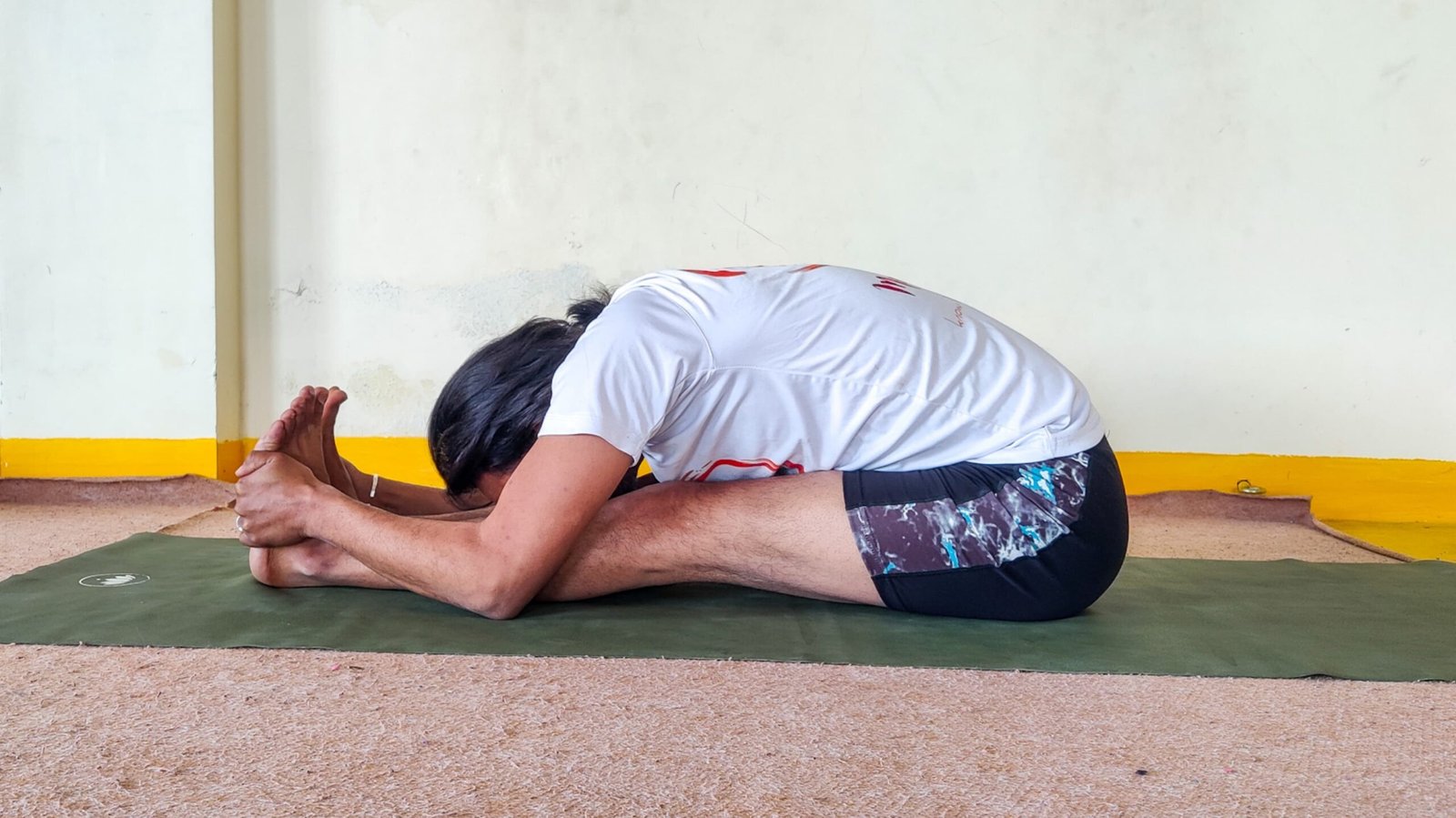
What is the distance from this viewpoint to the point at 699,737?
123cm

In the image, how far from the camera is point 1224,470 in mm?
3629

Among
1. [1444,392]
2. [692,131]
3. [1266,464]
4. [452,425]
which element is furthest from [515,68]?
[1444,392]

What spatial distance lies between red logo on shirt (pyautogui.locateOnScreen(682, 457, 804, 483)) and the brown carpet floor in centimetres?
37

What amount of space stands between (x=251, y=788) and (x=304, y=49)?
10.8 ft

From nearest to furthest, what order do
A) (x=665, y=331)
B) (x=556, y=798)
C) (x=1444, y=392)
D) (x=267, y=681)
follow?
(x=556, y=798)
(x=267, y=681)
(x=665, y=331)
(x=1444, y=392)

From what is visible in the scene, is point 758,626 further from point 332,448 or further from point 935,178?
point 935,178

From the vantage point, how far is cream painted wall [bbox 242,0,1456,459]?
3.59 metres

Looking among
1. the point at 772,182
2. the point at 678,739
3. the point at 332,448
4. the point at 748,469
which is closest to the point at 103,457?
the point at 332,448

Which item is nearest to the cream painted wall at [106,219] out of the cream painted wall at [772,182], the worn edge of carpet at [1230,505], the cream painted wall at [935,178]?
the cream painted wall at [772,182]

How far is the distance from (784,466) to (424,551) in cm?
62

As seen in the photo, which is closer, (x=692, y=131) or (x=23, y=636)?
(x=23, y=636)

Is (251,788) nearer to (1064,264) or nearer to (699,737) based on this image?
(699,737)

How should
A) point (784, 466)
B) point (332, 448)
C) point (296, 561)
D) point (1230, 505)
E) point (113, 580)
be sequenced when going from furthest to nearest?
point (1230, 505), point (332, 448), point (113, 580), point (296, 561), point (784, 466)

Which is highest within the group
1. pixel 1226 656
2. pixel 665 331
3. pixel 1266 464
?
pixel 665 331
